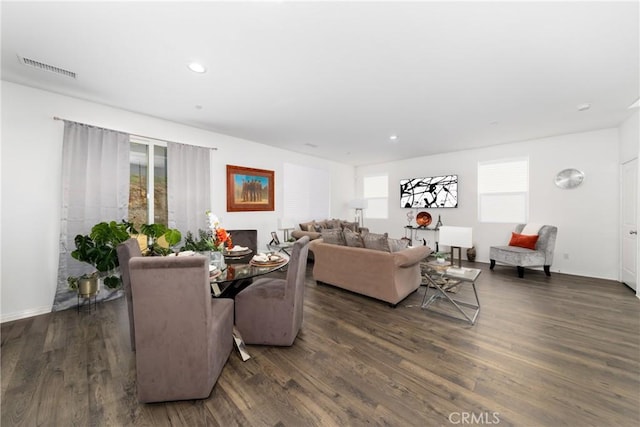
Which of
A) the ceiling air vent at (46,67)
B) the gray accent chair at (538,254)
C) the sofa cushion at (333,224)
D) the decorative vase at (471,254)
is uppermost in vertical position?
the ceiling air vent at (46,67)

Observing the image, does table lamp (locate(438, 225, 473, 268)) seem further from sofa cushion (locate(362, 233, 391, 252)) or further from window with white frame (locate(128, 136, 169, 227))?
window with white frame (locate(128, 136, 169, 227))

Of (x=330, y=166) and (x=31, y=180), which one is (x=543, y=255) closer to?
(x=330, y=166)

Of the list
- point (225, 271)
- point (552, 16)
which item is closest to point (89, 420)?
point (225, 271)

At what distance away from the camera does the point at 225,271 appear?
2.08 m

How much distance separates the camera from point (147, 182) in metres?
3.65

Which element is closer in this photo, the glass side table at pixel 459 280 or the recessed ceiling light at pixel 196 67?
the recessed ceiling light at pixel 196 67

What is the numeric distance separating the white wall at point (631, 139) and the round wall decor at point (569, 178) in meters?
0.52

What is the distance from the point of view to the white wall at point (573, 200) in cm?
408

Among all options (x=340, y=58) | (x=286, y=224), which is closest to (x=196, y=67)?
(x=340, y=58)

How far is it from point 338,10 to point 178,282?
7.09 feet

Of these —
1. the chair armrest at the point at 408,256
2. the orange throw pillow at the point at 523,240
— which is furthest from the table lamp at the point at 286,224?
the orange throw pillow at the point at 523,240

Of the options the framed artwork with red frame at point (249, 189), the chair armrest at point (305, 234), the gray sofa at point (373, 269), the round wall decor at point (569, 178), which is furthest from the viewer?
the chair armrest at point (305, 234)

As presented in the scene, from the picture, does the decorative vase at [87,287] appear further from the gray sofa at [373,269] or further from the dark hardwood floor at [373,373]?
the gray sofa at [373,269]

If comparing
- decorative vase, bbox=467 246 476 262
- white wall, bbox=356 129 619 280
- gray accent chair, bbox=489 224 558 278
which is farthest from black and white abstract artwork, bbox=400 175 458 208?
gray accent chair, bbox=489 224 558 278
